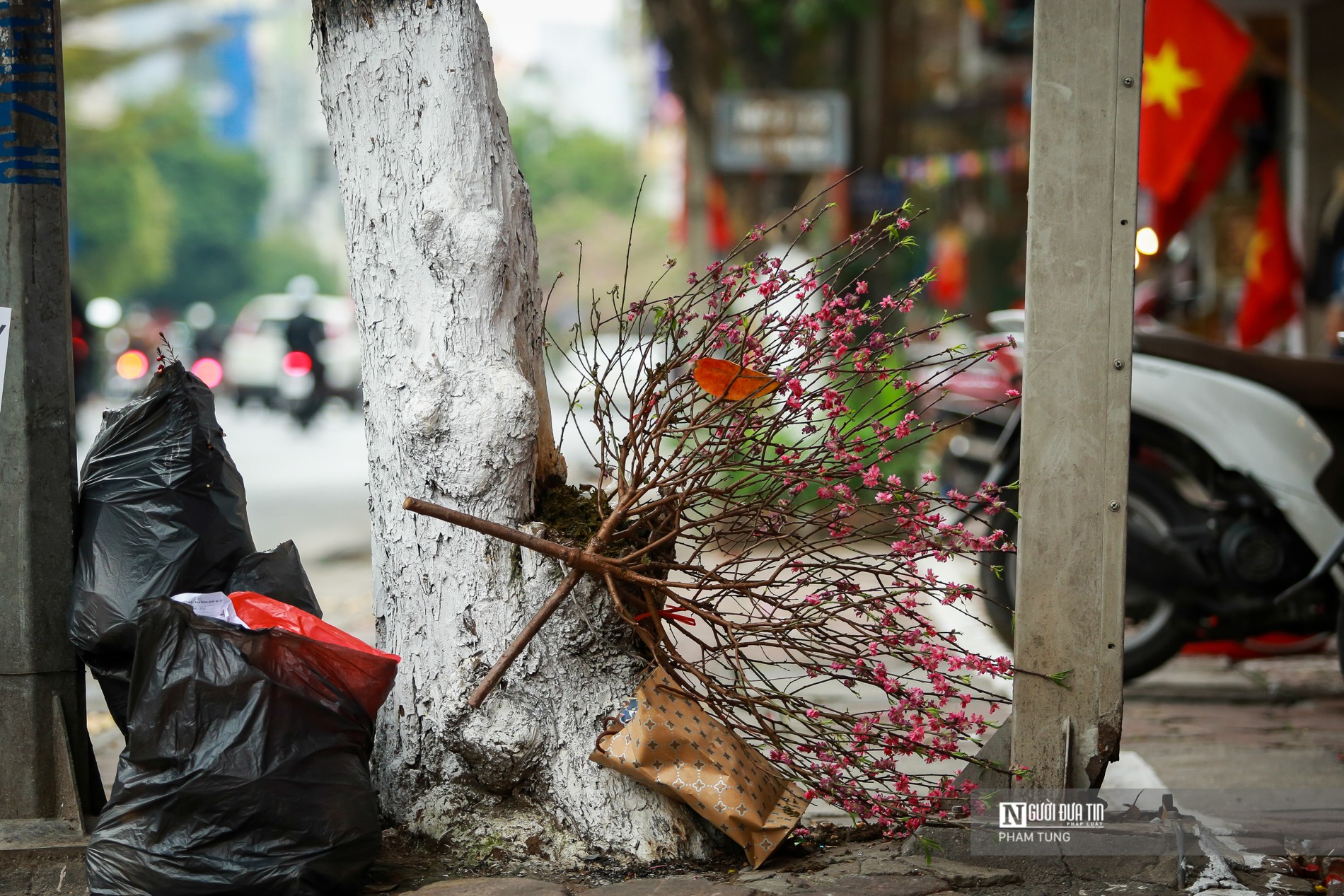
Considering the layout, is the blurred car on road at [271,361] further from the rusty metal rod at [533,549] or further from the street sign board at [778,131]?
the rusty metal rod at [533,549]

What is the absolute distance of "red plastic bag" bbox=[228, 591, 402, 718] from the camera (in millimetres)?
2555

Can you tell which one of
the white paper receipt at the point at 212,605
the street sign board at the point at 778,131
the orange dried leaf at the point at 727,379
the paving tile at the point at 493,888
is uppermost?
the street sign board at the point at 778,131

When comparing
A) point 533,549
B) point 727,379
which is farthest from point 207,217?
point 727,379

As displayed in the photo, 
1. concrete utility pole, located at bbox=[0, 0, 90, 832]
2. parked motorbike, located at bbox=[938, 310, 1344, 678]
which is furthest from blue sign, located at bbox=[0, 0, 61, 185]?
parked motorbike, located at bbox=[938, 310, 1344, 678]

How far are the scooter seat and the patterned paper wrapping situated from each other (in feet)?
8.21

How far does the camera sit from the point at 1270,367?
14.4 feet

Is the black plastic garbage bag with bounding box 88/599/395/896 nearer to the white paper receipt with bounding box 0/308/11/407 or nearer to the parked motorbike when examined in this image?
the white paper receipt with bounding box 0/308/11/407

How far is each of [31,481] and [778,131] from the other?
8.09 meters

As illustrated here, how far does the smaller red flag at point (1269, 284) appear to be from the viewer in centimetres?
827

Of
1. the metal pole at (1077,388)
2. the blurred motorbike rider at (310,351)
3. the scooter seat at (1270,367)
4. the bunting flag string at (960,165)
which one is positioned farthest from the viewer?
the blurred motorbike rider at (310,351)

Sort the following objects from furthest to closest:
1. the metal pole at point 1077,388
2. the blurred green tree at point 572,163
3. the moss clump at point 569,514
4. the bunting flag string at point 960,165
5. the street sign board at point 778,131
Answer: the blurred green tree at point 572,163 → the bunting flag string at point 960,165 → the street sign board at point 778,131 → the moss clump at point 569,514 → the metal pole at point 1077,388

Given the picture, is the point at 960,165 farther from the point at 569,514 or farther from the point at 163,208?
the point at 163,208

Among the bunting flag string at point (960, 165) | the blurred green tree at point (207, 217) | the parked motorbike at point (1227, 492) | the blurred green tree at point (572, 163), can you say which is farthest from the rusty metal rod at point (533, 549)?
the blurred green tree at point (207, 217)

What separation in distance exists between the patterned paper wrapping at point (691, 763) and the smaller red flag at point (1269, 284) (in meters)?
6.66
